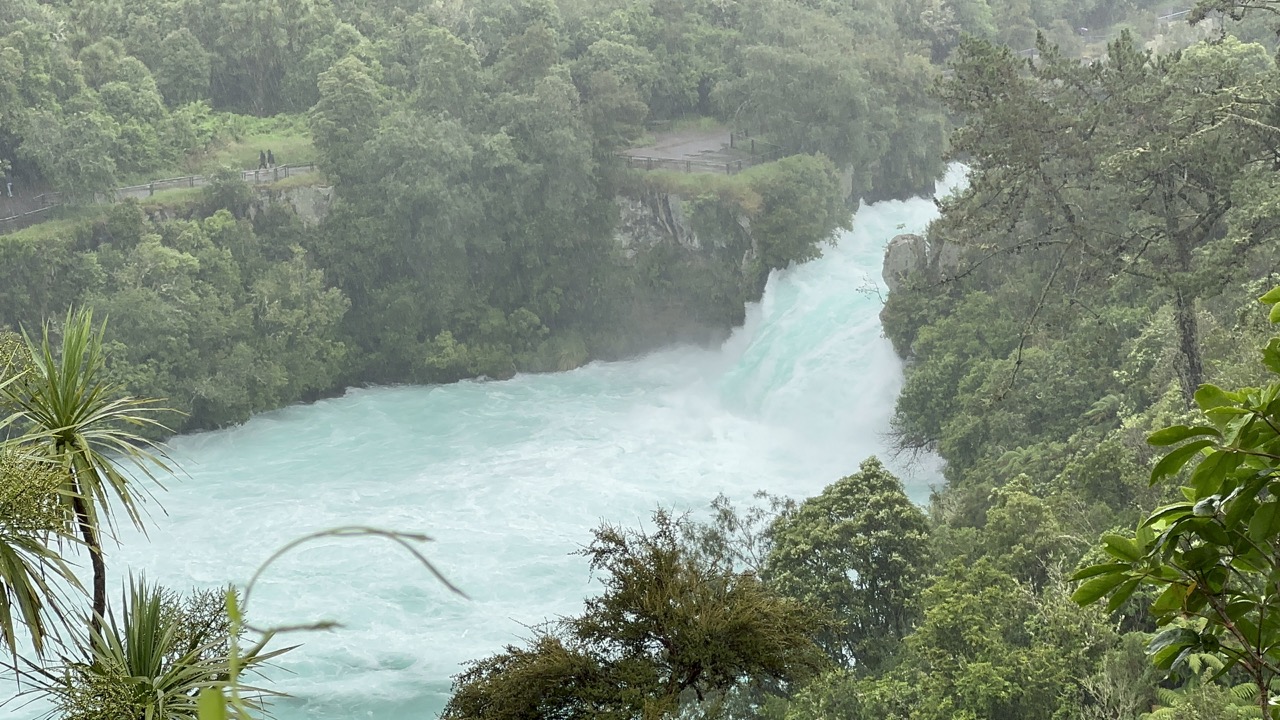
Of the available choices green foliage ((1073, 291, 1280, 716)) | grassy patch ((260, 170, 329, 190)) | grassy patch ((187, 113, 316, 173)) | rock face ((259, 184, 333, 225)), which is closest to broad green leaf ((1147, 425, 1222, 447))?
green foliage ((1073, 291, 1280, 716))

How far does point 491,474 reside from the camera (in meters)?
26.8

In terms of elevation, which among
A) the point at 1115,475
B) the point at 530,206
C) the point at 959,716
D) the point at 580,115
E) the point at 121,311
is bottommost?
the point at 959,716

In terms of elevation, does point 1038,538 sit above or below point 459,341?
below

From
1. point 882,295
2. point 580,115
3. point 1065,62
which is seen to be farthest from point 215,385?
point 1065,62

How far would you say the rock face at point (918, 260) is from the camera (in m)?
26.6

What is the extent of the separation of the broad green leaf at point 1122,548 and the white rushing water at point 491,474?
55.0ft

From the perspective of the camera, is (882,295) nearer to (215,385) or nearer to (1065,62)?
(1065,62)

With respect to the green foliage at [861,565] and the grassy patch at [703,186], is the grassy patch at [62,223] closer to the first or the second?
the grassy patch at [703,186]

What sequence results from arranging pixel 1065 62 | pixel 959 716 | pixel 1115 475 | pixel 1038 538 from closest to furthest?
pixel 959 716 → pixel 1038 538 → pixel 1115 475 → pixel 1065 62

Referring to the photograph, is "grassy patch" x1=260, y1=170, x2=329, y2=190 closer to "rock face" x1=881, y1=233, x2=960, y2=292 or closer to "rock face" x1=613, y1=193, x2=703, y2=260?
"rock face" x1=613, y1=193, x2=703, y2=260

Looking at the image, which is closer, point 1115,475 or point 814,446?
point 1115,475

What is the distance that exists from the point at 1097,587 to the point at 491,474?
2471cm

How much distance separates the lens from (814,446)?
27156 mm

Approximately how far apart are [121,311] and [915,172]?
76.6 ft
